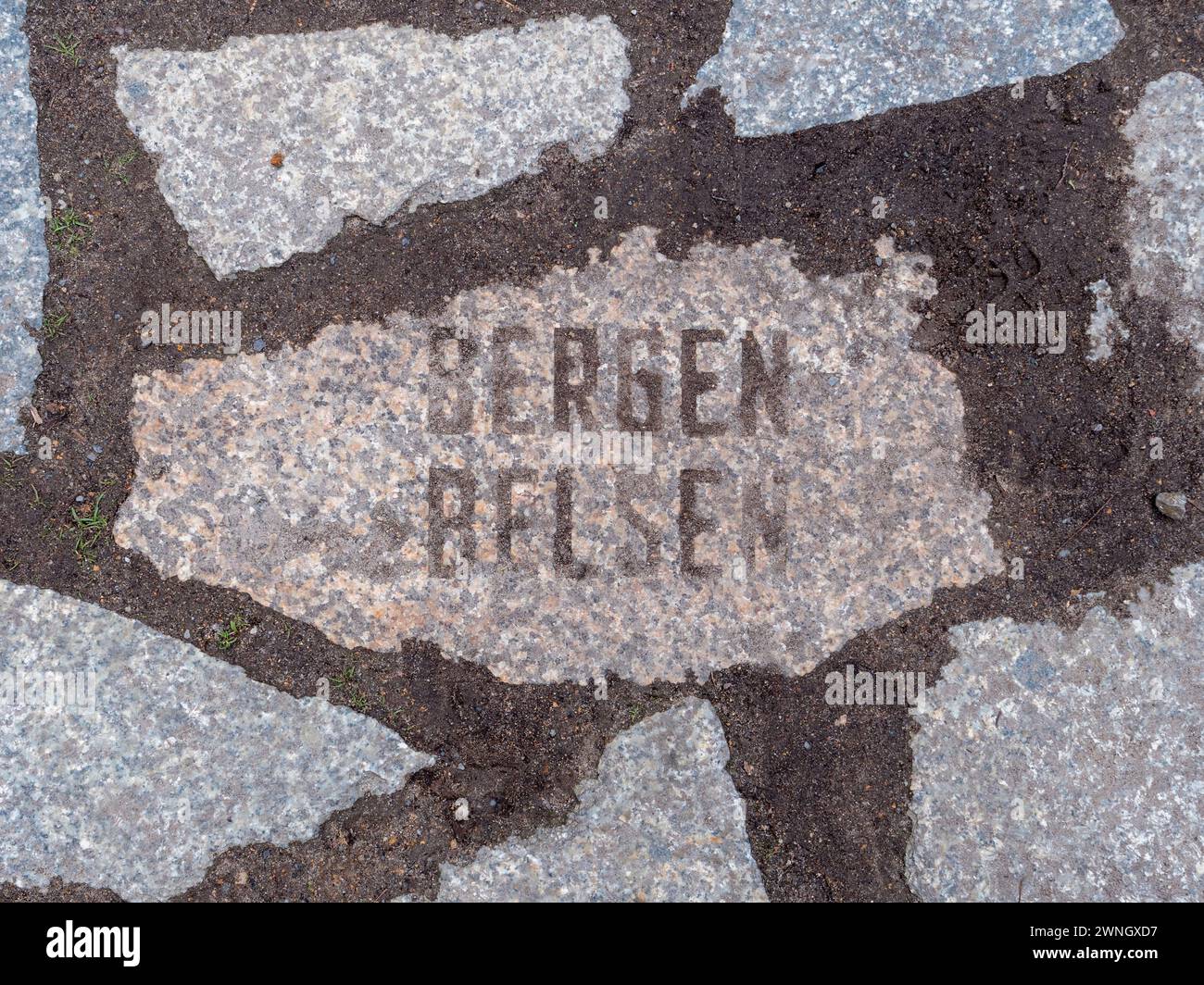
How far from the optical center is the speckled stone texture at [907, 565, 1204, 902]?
127 inches

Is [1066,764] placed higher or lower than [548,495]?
lower

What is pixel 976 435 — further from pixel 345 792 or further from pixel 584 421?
pixel 345 792

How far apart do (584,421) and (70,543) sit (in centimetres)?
177

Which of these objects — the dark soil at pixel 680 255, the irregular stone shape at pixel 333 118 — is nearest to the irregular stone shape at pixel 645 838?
the dark soil at pixel 680 255

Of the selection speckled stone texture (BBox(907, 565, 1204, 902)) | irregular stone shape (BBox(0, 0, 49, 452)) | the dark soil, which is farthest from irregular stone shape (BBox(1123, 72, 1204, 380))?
irregular stone shape (BBox(0, 0, 49, 452))

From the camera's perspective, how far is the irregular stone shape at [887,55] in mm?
3260

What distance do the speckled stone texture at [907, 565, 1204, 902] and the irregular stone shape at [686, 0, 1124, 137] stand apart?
1.81 m

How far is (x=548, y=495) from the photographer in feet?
10.7

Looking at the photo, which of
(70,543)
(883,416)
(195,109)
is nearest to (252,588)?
(70,543)

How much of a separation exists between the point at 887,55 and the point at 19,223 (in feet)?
9.79

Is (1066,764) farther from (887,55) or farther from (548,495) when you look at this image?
(887,55)

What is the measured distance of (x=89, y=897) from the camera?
10.5ft

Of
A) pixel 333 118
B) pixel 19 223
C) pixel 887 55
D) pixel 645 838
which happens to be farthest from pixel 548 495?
pixel 19 223

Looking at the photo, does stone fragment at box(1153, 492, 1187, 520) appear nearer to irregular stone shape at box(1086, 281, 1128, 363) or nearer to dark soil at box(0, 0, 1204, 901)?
dark soil at box(0, 0, 1204, 901)
